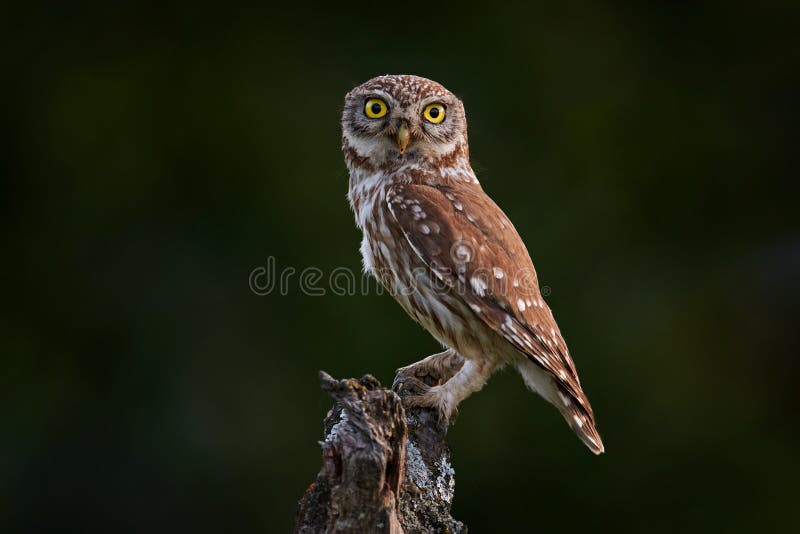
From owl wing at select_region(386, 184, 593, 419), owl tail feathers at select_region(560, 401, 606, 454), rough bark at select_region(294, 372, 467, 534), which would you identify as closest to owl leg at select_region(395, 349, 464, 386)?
owl wing at select_region(386, 184, 593, 419)

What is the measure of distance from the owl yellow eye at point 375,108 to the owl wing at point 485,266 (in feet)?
0.99

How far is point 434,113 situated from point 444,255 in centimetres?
61

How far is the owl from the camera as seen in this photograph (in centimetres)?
296

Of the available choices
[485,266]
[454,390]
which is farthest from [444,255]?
[454,390]

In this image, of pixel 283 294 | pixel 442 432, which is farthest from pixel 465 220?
pixel 283 294

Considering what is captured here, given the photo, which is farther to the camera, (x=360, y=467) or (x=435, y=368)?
(x=435, y=368)

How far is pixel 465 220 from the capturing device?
3064 millimetres

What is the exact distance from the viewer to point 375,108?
10.5 feet

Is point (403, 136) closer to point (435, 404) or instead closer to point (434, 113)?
point (434, 113)

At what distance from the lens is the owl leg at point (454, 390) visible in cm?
291

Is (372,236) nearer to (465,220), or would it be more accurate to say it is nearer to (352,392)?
(465,220)

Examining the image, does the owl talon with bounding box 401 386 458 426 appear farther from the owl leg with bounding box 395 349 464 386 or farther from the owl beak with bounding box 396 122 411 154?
the owl beak with bounding box 396 122 411 154

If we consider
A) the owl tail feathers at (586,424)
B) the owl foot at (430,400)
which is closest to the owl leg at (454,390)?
the owl foot at (430,400)

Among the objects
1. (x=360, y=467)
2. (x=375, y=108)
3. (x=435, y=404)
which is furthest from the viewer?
(x=375, y=108)
